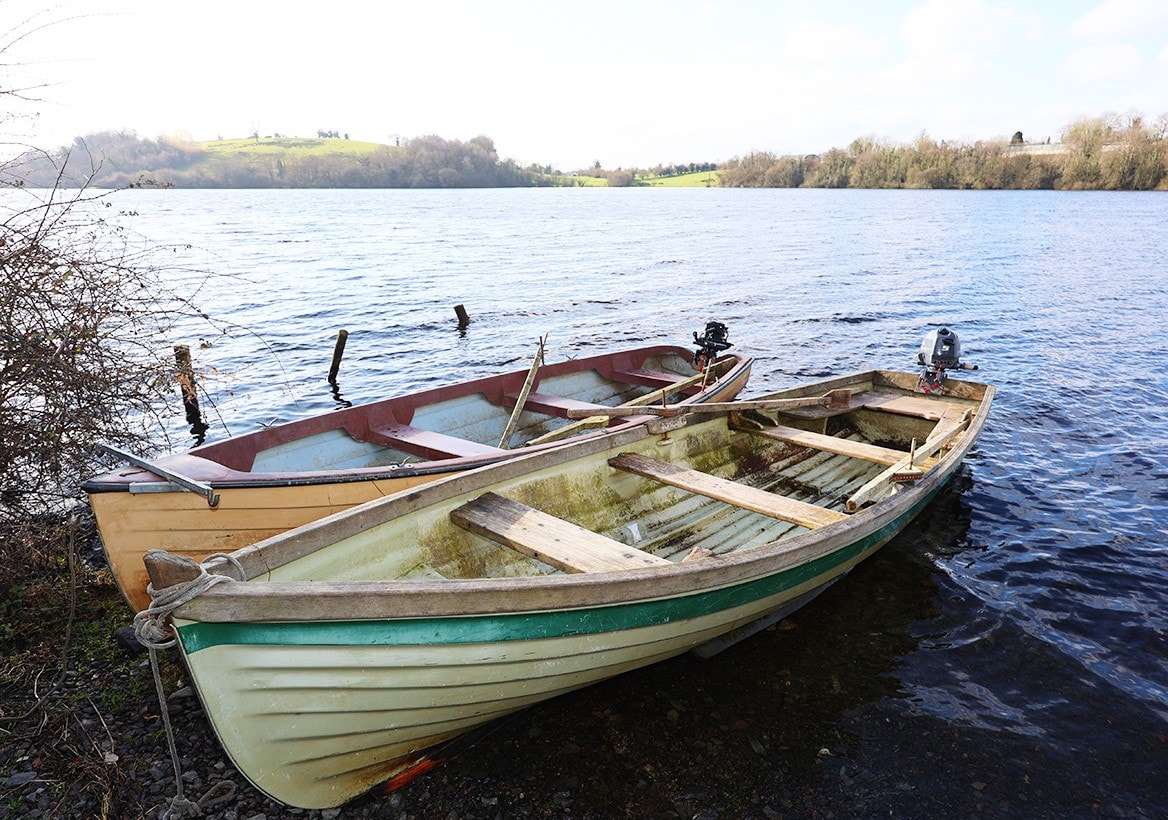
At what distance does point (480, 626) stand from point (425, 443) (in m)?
3.50

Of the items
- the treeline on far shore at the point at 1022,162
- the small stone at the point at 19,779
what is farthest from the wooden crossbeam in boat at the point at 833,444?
the treeline on far shore at the point at 1022,162

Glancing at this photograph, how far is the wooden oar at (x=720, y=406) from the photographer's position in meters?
7.35

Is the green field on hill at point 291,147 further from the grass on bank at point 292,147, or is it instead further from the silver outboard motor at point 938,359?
the silver outboard motor at point 938,359

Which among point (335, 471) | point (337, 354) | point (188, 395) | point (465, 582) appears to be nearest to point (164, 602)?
point (465, 582)

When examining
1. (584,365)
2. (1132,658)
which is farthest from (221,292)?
(1132,658)

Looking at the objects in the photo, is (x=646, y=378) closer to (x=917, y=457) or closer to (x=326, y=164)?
(x=917, y=457)

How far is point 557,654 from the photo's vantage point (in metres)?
4.07

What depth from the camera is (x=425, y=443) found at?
6941 millimetres

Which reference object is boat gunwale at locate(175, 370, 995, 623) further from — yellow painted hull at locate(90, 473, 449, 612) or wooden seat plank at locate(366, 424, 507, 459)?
yellow painted hull at locate(90, 473, 449, 612)

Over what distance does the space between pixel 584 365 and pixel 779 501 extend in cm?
482

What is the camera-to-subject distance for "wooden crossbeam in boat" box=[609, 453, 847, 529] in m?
5.43

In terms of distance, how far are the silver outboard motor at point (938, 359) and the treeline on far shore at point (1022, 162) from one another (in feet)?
→ 283

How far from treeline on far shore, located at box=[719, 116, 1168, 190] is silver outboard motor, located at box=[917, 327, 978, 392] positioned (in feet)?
283

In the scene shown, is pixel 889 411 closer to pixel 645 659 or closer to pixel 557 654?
pixel 645 659
